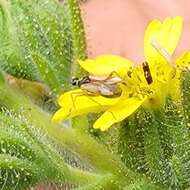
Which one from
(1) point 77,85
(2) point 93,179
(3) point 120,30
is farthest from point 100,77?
(3) point 120,30

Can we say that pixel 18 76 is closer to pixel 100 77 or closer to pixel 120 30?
pixel 100 77

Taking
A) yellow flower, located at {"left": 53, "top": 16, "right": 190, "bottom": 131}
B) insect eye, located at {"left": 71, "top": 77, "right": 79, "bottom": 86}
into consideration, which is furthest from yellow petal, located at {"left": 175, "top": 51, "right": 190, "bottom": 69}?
insect eye, located at {"left": 71, "top": 77, "right": 79, "bottom": 86}

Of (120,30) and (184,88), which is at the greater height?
(184,88)

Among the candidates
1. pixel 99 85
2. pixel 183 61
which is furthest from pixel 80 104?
pixel 183 61

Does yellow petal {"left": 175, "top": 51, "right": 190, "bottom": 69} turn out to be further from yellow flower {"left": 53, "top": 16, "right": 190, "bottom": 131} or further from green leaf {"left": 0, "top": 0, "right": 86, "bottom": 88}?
green leaf {"left": 0, "top": 0, "right": 86, "bottom": 88}

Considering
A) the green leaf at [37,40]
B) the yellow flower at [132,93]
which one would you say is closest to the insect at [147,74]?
the yellow flower at [132,93]

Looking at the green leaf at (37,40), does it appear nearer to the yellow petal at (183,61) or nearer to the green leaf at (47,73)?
the green leaf at (47,73)

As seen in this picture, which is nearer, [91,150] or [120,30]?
[91,150]
